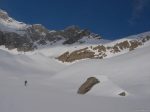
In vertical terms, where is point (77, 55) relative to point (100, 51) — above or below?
below

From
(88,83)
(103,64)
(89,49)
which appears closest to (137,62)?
(103,64)

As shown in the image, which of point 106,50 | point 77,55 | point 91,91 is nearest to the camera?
point 91,91

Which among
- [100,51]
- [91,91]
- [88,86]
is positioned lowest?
[91,91]

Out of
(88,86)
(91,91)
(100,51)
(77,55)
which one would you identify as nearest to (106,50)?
(100,51)

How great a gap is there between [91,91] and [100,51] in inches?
3458

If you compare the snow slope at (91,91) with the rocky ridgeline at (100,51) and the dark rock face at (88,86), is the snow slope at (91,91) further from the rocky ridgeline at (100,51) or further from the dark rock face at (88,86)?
the rocky ridgeline at (100,51)

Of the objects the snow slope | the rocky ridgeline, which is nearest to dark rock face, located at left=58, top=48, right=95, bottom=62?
the rocky ridgeline

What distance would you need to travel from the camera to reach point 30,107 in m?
19.2

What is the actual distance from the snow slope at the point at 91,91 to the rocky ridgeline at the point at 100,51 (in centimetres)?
4287

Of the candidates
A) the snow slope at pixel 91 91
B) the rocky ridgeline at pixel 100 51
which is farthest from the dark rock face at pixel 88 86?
the rocky ridgeline at pixel 100 51

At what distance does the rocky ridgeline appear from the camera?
380 ft

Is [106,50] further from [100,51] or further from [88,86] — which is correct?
[88,86]

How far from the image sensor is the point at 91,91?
3453cm

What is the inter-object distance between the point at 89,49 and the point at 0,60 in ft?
167
